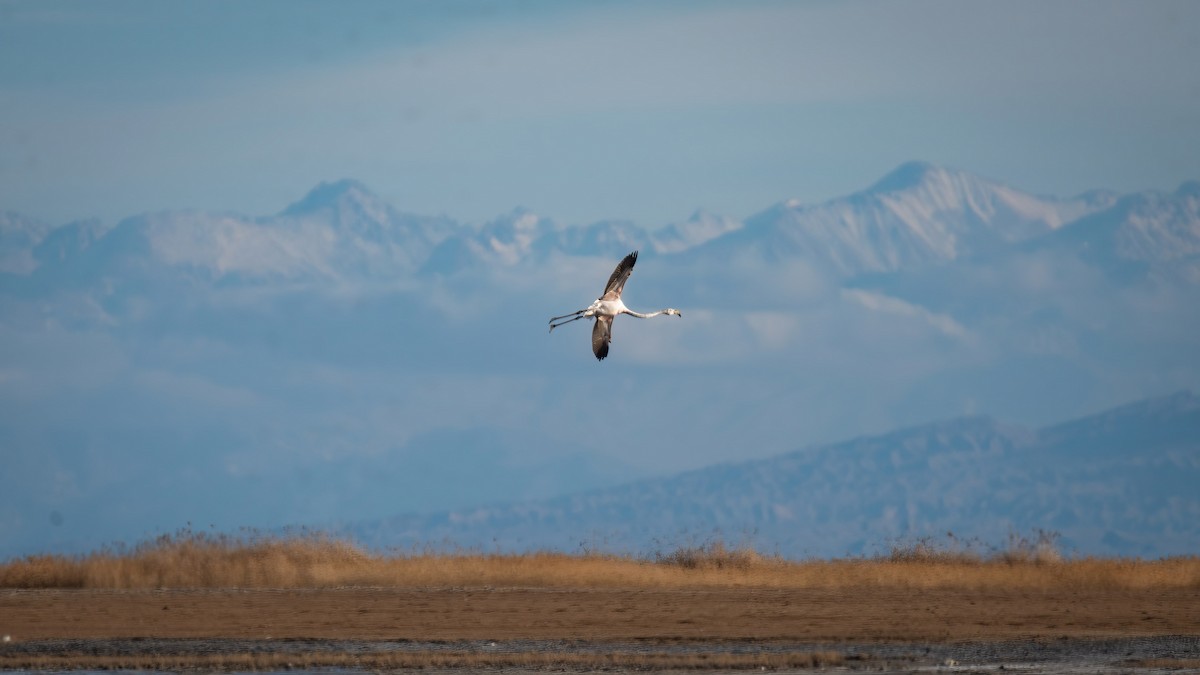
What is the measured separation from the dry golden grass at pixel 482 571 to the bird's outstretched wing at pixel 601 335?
7.59m

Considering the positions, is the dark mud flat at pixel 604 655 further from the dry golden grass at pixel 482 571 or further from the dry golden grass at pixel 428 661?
the dry golden grass at pixel 482 571

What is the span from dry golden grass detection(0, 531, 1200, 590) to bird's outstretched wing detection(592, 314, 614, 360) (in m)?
7.59

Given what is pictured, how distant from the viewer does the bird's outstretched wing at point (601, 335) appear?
27.0 meters

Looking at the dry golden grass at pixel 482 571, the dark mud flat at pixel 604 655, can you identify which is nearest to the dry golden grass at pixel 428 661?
the dark mud flat at pixel 604 655

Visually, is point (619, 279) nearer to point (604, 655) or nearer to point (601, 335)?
point (601, 335)

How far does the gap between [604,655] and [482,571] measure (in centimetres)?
900

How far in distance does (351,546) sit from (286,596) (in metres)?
3.79

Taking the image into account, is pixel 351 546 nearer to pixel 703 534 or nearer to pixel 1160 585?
pixel 703 534

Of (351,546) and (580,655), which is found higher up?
(351,546)

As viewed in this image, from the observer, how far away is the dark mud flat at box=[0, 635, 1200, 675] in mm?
24547

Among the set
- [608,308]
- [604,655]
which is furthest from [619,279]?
[604,655]

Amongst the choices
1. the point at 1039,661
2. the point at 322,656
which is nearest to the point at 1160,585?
the point at 1039,661

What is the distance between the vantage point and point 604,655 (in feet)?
84.7

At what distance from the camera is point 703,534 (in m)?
38.3
